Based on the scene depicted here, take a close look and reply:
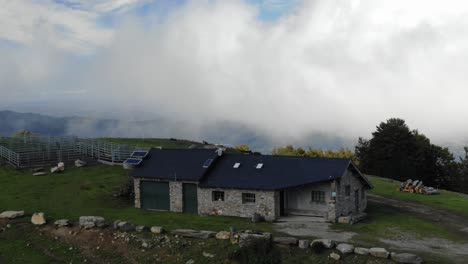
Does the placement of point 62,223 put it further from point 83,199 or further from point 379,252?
point 379,252

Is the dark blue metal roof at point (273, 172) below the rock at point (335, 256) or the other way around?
the other way around

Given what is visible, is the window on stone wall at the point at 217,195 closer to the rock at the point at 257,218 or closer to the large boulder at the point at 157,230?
the rock at the point at 257,218

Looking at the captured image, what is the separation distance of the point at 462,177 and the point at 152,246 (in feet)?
247

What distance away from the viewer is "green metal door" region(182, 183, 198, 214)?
43000mm

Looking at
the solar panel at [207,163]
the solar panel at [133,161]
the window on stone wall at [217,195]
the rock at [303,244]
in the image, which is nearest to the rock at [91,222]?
the solar panel at [133,161]

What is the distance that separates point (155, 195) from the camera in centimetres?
4497

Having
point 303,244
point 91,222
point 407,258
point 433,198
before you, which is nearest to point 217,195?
point 91,222

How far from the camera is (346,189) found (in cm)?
4156

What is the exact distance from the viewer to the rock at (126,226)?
36009mm

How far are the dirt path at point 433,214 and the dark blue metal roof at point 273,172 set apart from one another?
9.05m

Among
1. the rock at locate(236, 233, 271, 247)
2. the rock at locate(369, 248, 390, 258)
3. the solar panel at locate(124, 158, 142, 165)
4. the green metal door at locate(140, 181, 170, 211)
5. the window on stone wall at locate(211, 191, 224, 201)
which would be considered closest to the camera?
the rock at locate(369, 248, 390, 258)

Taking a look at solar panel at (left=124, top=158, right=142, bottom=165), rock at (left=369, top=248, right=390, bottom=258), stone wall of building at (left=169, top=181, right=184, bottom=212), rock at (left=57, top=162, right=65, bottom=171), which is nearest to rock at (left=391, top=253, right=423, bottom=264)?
rock at (left=369, top=248, right=390, bottom=258)

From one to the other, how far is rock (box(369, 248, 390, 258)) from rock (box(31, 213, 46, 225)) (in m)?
25.2

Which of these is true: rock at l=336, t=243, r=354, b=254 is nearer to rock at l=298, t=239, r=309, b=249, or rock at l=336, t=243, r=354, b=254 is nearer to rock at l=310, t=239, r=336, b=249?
rock at l=310, t=239, r=336, b=249
